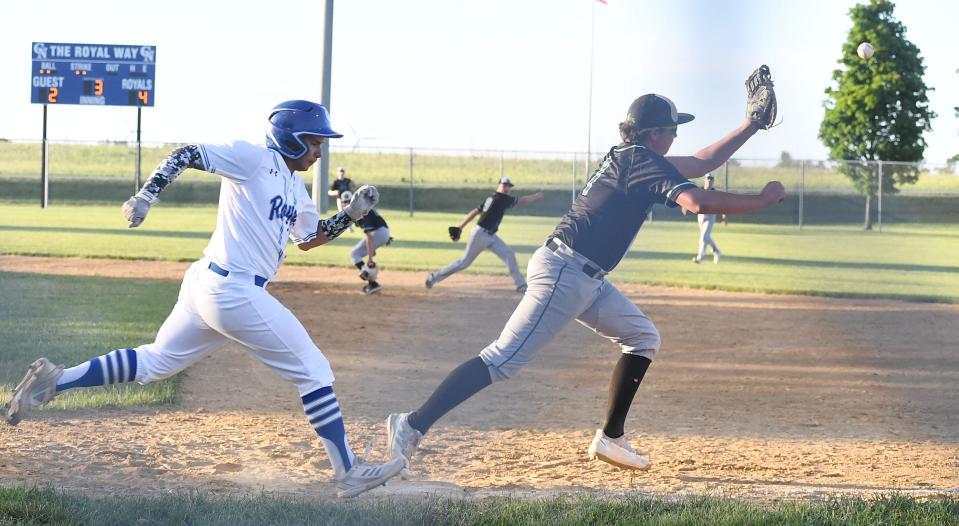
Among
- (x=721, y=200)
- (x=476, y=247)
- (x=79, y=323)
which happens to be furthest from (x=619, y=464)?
(x=476, y=247)

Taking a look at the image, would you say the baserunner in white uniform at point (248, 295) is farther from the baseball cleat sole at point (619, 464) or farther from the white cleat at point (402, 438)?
the baseball cleat sole at point (619, 464)

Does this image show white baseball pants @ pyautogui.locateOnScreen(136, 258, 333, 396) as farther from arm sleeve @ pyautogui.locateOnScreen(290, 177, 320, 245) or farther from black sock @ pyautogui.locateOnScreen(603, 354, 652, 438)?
black sock @ pyautogui.locateOnScreen(603, 354, 652, 438)

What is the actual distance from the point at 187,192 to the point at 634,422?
36.6 metres

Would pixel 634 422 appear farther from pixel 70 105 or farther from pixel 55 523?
pixel 70 105

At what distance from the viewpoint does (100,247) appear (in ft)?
67.7

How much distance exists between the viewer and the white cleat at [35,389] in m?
5.06

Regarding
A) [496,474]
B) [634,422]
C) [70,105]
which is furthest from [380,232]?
[70,105]

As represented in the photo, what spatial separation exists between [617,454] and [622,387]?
336 mm

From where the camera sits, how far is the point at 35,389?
5.08 meters

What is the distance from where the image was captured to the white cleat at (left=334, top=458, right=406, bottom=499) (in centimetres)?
478

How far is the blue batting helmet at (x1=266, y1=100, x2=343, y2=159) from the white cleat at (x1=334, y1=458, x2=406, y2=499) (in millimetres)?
1415

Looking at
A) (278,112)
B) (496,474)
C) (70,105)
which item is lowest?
(496,474)

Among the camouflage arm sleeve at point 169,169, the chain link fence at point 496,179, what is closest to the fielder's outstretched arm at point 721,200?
the camouflage arm sleeve at point 169,169

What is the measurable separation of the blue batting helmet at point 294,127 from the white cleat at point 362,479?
55.7 inches
